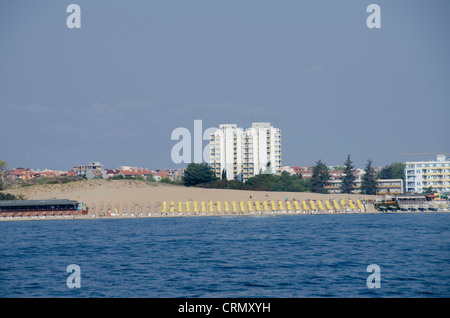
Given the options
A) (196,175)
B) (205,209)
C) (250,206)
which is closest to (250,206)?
(250,206)

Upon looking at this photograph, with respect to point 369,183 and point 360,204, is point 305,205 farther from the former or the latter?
point 369,183

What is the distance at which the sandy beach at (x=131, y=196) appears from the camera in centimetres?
12556

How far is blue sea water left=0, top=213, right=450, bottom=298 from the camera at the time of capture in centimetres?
3319

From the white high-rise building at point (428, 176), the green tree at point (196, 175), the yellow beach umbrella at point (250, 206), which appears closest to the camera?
the yellow beach umbrella at point (250, 206)

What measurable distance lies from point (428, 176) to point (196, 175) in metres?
74.5

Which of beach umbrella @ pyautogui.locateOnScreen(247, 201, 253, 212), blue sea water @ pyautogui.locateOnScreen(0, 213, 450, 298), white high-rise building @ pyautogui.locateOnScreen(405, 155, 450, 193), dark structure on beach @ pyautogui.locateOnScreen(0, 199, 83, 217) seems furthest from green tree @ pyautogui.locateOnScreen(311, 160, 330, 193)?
blue sea water @ pyautogui.locateOnScreen(0, 213, 450, 298)

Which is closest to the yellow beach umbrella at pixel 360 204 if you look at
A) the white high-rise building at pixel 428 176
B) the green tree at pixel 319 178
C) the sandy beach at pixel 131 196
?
the sandy beach at pixel 131 196

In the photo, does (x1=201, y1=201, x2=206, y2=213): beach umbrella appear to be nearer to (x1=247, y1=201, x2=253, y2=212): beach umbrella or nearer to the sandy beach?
the sandy beach

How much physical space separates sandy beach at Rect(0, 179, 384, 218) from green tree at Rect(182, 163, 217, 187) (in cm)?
2336

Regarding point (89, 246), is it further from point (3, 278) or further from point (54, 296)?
point (54, 296)

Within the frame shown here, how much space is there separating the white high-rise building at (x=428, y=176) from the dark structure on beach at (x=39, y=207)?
110 m

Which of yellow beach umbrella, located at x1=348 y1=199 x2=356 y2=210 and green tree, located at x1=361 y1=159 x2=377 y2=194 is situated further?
green tree, located at x1=361 y1=159 x2=377 y2=194

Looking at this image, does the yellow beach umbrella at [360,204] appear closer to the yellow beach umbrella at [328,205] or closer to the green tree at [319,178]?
the yellow beach umbrella at [328,205]

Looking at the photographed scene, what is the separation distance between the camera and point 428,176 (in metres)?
178
